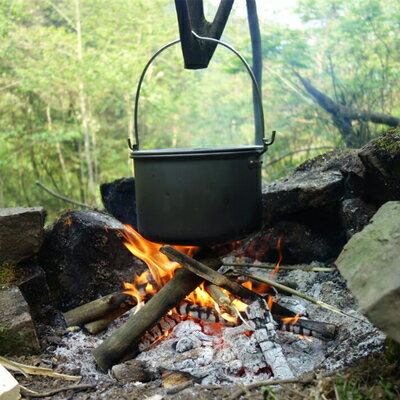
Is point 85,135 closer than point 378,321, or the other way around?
point 378,321

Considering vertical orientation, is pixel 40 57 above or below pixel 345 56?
above

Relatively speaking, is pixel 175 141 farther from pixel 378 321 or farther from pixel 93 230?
pixel 378 321

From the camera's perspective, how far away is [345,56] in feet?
30.7

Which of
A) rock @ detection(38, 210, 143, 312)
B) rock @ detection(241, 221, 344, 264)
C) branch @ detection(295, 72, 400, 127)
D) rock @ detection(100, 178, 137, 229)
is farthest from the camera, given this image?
branch @ detection(295, 72, 400, 127)

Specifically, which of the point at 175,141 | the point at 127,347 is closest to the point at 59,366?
the point at 127,347

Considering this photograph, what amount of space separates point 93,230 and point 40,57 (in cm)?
812

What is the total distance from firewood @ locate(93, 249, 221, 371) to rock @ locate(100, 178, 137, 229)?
1.14 m

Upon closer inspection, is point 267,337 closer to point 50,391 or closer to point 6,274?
point 50,391

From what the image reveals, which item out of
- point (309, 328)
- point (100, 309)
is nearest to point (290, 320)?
point (309, 328)

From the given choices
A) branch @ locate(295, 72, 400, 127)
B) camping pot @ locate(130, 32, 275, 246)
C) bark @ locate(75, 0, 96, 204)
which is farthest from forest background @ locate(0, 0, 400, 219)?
camping pot @ locate(130, 32, 275, 246)

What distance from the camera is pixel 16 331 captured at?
6.57 feet

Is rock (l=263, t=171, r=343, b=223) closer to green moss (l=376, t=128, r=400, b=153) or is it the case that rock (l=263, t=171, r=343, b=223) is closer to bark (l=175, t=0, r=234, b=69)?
green moss (l=376, t=128, r=400, b=153)

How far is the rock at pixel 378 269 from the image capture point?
1.29 m

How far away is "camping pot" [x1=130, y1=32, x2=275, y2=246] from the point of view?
6.54 feet
